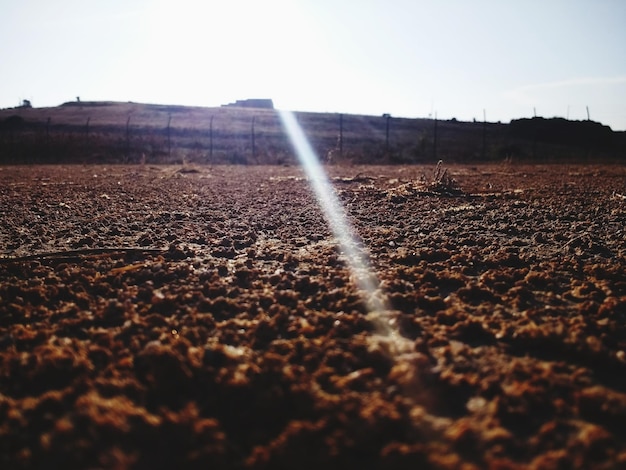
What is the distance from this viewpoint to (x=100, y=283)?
8.80ft

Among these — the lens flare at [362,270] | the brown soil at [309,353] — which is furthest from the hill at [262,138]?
the brown soil at [309,353]

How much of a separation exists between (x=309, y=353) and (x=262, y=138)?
29059 millimetres

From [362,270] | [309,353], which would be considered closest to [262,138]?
[362,270]

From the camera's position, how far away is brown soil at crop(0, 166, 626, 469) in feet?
4.26

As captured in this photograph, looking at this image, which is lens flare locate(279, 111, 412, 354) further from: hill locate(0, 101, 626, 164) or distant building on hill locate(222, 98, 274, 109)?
distant building on hill locate(222, 98, 274, 109)

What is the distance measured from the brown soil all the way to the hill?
14.7 m

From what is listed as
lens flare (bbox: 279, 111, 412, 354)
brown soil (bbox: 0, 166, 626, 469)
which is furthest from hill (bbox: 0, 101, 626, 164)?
brown soil (bbox: 0, 166, 626, 469)

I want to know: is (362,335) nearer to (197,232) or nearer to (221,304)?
(221,304)

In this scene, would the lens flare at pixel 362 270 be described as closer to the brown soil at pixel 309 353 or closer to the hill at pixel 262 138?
the brown soil at pixel 309 353

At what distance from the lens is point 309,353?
185cm

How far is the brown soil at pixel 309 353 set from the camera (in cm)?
130

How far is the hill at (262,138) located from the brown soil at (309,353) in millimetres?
14743

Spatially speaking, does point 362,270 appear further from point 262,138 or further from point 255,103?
point 255,103

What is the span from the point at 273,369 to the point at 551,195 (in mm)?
6331
